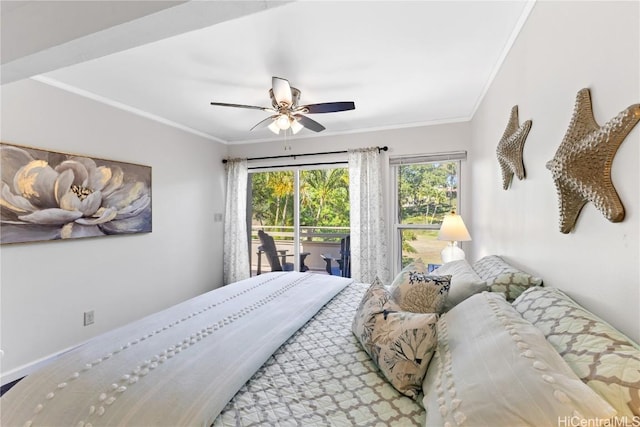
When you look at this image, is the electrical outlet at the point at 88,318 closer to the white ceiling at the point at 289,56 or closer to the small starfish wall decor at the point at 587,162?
the white ceiling at the point at 289,56

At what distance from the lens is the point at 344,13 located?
165 centimetres

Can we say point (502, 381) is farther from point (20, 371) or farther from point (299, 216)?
point (299, 216)

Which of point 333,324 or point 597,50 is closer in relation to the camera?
point 597,50

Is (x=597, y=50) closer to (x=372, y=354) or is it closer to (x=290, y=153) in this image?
(x=372, y=354)

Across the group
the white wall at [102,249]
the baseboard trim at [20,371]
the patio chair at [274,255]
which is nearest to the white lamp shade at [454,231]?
the patio chair at [274,255]

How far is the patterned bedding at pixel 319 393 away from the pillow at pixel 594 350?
0.49 m

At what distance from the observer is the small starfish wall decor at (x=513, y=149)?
1.65 meters

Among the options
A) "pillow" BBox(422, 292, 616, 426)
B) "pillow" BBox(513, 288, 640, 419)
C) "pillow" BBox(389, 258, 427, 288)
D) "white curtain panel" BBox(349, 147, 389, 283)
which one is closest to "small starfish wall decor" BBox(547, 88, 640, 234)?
"pillow" BBox(513, 288, 640, 419)

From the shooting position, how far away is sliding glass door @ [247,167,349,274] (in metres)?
4.23

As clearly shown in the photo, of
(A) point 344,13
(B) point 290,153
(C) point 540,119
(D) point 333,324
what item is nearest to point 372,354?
(D) point 333,324

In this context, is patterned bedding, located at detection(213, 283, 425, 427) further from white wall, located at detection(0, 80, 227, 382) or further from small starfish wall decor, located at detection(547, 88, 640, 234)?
white wall, located at detection(0, 80, 227, 382)

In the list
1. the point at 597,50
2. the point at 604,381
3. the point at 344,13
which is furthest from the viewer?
the point at 344,13

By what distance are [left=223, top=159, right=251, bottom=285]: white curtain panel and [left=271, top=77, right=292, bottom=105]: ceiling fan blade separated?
2.32 metres

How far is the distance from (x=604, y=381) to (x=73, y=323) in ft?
11.7
